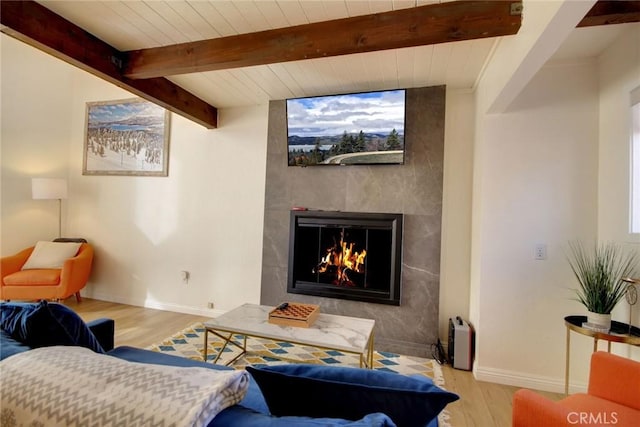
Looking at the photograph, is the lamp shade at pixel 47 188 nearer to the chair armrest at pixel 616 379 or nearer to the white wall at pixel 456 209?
the white wall at pixel 456 209

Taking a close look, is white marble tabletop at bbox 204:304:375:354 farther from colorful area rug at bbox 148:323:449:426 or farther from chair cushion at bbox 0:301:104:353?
chair cushion at bbox 0:301:104:353

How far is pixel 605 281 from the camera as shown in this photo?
178 centimetres

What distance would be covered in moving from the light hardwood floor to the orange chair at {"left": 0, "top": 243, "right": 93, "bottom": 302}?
370 millimetres

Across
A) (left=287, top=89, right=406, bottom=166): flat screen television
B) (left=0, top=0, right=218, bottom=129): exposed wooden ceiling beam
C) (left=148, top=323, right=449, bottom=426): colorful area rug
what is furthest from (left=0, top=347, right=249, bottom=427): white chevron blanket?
(left=287, top=89, right=406, bottom=166): flat screen television

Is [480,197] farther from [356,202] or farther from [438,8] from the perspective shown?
[438,8]

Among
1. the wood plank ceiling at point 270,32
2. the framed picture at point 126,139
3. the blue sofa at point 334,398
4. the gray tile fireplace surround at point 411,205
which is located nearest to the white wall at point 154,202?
the framed picture at point 126,139

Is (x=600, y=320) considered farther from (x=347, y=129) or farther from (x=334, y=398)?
(x=347, y=129)

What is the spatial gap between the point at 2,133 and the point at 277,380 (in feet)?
16.0

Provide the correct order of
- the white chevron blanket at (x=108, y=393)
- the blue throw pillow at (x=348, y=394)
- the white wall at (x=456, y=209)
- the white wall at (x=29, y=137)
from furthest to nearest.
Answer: the white wall at (x=29, y=137) → the white wall at (x=456, y=209) → the blue throw pillow at (x=348, y=394) → the white chevron blanket at (x=108, y=393)

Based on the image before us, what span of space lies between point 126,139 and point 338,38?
11.0ft

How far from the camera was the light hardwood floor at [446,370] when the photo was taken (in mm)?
1903

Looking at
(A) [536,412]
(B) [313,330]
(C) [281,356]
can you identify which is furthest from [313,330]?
(A) [536,412]

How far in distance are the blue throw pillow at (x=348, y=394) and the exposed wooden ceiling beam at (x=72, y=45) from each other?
2.42 m

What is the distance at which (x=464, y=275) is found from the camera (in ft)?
9.06
